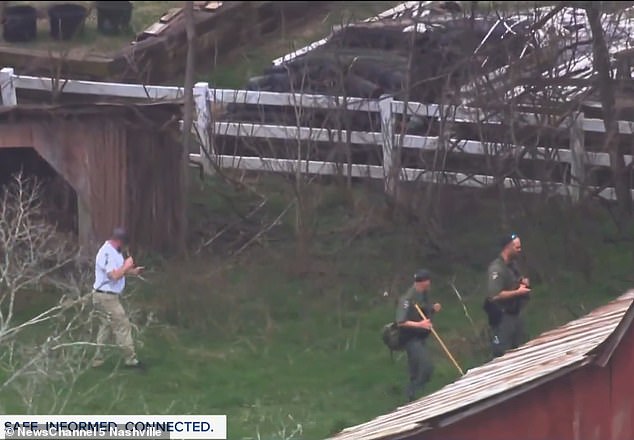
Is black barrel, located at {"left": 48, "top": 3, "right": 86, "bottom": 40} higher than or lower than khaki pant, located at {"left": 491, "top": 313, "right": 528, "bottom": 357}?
higher

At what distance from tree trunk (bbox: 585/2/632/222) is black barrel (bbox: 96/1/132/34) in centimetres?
950

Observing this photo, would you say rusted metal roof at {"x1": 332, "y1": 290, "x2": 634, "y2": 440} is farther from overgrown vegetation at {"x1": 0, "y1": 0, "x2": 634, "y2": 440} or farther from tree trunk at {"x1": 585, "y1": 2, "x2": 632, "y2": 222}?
tree trunk at {"x1": 585, "y1": 2, "x2": 632, "y2": 222}

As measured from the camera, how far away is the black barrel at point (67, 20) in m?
23.5

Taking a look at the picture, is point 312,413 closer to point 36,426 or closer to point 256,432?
point 256,432

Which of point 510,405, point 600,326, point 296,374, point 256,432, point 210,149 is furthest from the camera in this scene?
point 210,149

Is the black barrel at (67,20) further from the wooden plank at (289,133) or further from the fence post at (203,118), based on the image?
the wooden plank at (289,133)

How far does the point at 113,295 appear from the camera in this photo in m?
14.4

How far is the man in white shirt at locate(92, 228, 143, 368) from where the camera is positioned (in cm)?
1436

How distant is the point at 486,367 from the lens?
1189 cm

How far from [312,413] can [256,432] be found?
83 centimetres

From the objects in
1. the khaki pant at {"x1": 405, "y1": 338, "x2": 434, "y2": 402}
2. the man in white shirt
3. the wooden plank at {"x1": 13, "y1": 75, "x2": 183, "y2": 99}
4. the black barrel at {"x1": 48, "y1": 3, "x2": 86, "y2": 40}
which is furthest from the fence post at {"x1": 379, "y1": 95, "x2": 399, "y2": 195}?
the black barrel at {"x1": 48, "y1": 3, "x2": 86, "y2": 40}

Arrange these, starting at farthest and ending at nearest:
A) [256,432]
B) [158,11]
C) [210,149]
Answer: [158,11] → [210,149] → [256,432]

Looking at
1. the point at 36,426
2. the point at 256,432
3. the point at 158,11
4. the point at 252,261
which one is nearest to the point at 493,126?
the point at 252,261

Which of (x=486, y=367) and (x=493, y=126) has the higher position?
(x=493, y=126)
